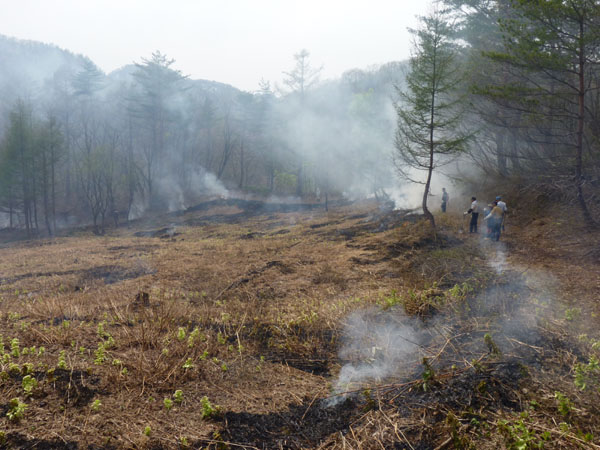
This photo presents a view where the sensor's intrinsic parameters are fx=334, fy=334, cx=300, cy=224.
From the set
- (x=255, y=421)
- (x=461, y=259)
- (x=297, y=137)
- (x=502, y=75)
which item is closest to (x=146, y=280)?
(x=255, y=421)

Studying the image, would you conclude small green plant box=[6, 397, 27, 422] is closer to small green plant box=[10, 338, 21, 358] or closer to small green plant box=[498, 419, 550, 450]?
small green plant box=[10, 338, 21, 358]

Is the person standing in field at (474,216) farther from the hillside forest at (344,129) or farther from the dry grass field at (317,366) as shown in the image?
the dry grass field at (317,366)

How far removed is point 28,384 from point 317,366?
115 inches

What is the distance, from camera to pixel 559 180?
1203 centimetres

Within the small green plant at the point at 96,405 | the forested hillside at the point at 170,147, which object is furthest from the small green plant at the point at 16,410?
the forested hillside at the point at 170,147

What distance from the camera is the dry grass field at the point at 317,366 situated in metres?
2.74

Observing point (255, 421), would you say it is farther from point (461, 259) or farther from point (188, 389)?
point (461, 259)

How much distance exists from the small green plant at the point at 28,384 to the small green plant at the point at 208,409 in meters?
1.52

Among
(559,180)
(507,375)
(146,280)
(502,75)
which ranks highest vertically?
(502,75)

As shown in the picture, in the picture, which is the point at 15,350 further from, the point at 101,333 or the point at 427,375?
the point at 427,375

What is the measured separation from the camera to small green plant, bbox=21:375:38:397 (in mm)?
2973

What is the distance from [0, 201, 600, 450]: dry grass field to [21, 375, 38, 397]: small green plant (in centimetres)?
1

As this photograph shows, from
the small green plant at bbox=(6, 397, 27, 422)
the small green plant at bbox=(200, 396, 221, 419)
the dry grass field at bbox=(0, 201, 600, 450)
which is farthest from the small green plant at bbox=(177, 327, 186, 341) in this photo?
the small green plant at bbox=(6, 397, 27, 422)

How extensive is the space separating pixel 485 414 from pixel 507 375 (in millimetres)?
690
